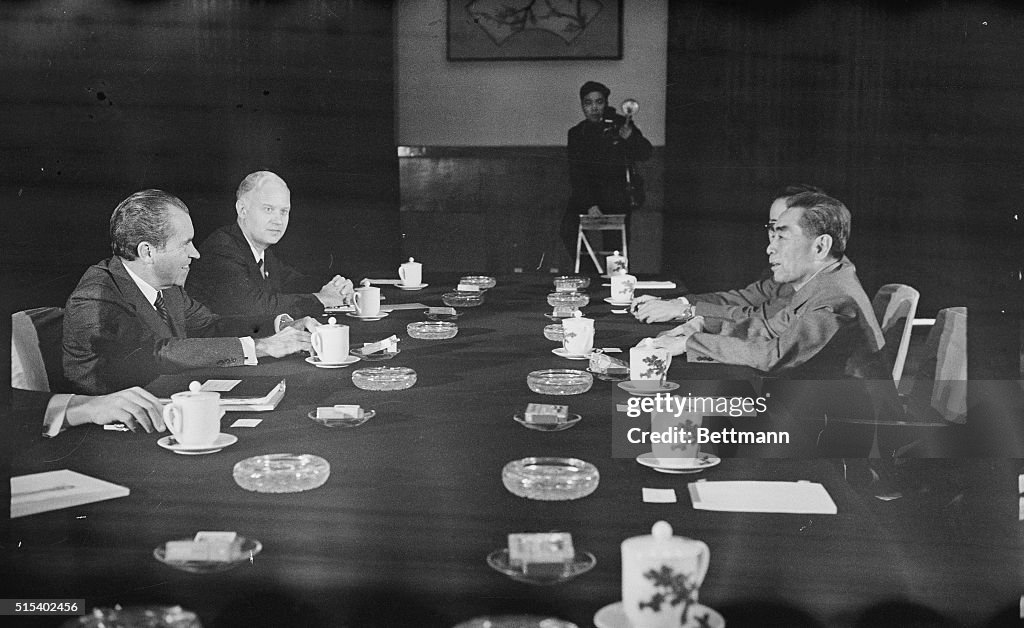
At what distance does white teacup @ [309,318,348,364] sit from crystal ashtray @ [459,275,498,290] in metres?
1.32

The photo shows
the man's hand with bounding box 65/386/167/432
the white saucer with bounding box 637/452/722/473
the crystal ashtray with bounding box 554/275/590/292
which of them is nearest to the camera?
the white saucer with bounding box 637/452/722/473

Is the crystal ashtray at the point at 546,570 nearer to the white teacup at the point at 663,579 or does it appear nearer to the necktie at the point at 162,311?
the white teacup at the point at 663,579

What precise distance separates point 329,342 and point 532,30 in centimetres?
410

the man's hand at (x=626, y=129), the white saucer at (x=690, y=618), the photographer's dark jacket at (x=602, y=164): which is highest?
the man's hand at (x=626, y=129)

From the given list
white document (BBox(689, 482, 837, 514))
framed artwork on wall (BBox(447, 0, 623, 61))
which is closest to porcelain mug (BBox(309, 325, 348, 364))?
white document (BBox(689, 482, 837, 514))

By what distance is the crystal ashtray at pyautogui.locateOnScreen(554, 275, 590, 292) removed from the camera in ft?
11.1

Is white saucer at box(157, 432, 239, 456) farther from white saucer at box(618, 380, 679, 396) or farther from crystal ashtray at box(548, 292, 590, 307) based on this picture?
crystal ashtray at box(548, 292, 590, 307)

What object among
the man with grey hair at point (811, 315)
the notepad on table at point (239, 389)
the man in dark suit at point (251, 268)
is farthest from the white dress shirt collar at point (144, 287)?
the man with grey hair at point (811, 315)

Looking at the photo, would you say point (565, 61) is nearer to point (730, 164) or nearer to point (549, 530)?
point (730, 164)

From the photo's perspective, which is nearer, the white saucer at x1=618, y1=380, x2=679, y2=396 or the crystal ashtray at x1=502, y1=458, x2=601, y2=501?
the crystal ashtray at x1=502, y1=458, x2=601, y2=501

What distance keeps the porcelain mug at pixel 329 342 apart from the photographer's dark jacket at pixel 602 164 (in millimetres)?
4555

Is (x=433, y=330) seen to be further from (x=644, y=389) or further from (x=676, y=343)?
(x=644, y=389)

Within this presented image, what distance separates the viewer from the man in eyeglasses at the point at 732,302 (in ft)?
8.89

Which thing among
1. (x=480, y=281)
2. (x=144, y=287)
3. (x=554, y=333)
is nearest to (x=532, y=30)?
(x=480, y=281)
